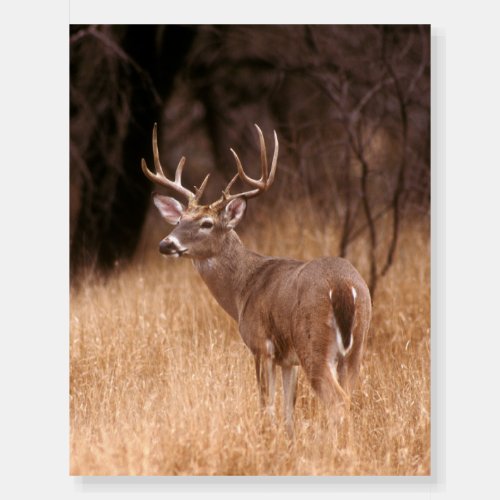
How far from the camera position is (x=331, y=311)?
5.41m

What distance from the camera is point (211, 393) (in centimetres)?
567

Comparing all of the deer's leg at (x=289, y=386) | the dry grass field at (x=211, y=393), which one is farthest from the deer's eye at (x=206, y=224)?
the deer's leg at (x=289, y=386)

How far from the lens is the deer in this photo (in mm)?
5426

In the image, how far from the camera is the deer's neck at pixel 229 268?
20.5ft

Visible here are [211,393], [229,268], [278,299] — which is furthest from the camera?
[229,268]

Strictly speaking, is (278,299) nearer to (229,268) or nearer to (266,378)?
(266,378)

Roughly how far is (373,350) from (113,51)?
241cm

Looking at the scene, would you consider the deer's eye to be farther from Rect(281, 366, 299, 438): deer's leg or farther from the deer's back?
Rect(281, 366, 299, 438): deer's leg

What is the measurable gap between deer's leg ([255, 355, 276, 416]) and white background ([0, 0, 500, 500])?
1.43 ft

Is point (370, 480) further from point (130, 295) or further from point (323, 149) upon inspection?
point (323, 149)

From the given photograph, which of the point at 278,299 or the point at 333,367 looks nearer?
the point at 333,367
